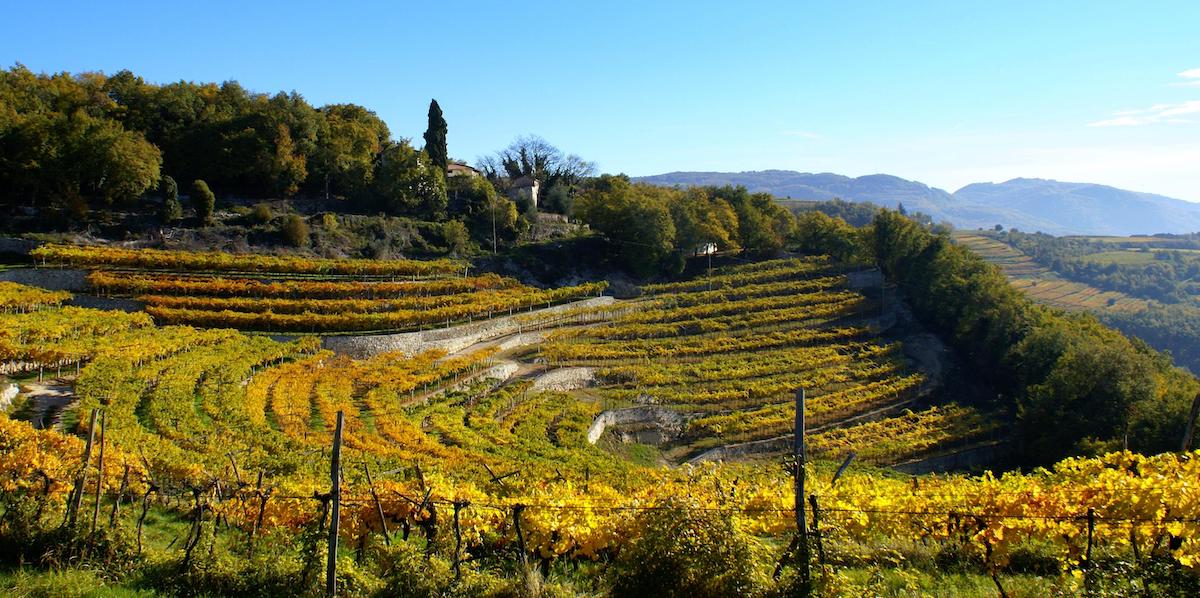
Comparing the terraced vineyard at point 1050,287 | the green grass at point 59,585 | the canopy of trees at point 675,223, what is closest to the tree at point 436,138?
the canopy of trees at point 675,223

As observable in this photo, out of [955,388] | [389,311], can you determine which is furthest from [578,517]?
[955,388]

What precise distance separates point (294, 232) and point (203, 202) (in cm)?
540

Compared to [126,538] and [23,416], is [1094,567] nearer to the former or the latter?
[126,538]

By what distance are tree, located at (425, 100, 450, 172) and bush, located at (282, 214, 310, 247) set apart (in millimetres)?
19575

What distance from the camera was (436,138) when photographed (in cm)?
6294

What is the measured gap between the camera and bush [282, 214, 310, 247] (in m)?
44.2

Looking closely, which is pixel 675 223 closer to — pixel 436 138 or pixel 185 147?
pixel 436 138

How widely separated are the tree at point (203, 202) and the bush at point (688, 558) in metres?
43.0

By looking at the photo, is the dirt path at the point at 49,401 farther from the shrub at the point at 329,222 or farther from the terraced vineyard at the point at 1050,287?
the terraced vineyard at the point at 1050,287

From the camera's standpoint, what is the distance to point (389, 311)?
37.1 meters

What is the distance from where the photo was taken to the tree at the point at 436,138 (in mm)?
62750

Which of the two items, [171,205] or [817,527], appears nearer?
[817,527]

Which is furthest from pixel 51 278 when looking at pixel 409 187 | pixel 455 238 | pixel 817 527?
pixel 817 527

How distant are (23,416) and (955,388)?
41150 millimetres
